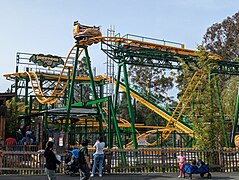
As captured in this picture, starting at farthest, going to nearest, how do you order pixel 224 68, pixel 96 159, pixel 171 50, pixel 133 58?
pixel 224 68 < pixel 171 50 < pixel 133 58 < pixel 96 159

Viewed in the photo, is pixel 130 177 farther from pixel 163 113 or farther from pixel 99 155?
pixel 163 113

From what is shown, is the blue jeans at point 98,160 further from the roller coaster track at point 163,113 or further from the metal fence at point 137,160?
the roller coaster track at point 163,113

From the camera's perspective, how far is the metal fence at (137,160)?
1427cm

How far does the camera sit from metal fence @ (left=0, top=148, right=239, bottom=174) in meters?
14.3

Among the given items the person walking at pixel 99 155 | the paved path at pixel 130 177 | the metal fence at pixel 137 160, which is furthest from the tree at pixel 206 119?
the person walking at pixel 99 155

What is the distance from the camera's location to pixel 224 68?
28141 mm

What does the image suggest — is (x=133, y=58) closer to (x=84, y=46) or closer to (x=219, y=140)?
(x=84, y=46)

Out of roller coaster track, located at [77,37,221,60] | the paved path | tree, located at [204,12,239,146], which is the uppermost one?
tree, located at [204,12,239,146]

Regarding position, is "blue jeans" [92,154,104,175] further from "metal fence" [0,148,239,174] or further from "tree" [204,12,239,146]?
"tree" [204,12,239,146]

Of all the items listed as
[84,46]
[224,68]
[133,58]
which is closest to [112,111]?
[133,58]

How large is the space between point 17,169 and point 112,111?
8.98 m

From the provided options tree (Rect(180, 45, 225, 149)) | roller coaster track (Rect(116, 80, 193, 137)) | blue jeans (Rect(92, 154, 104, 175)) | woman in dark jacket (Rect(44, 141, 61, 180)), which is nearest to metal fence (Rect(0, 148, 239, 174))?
tree (Rect(180, 45, 225, 149))

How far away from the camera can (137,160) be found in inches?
611

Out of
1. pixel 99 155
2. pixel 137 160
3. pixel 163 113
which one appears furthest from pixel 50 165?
pixel 163 113
